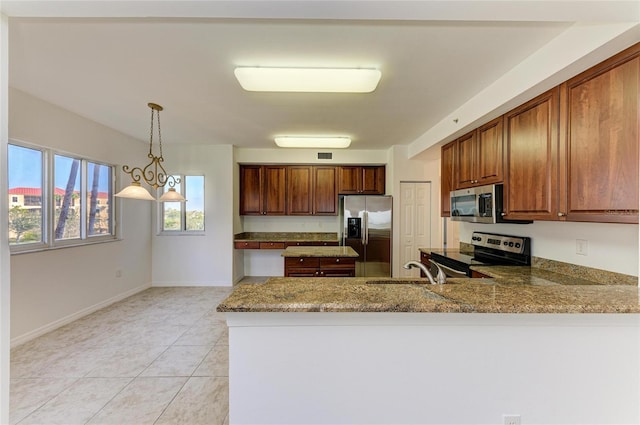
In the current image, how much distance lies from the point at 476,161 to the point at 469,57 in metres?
1.17

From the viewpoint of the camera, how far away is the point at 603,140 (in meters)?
1.55

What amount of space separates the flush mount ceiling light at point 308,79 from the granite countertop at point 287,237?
3.17 meters

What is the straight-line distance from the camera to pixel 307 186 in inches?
206

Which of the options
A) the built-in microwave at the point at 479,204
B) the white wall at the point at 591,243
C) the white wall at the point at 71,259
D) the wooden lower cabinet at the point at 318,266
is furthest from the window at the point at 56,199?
the white wall at the point at 591,243

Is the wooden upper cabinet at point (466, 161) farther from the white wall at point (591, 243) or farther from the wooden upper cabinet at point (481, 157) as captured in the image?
the white wall at point (591, 243)

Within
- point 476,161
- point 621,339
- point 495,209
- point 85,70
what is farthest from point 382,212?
point 85,70

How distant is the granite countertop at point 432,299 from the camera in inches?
42.8

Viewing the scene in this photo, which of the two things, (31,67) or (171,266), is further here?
(171,266)

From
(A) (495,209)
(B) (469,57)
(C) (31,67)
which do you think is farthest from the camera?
(A) (495,209)

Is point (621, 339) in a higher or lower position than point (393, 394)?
higher

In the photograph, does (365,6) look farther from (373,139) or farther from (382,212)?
(382,212)

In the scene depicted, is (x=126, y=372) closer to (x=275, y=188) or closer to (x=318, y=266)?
(x=318, y=266)

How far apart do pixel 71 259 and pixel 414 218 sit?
195 inches

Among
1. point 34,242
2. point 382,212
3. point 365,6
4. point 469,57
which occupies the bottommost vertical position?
point 34,242
